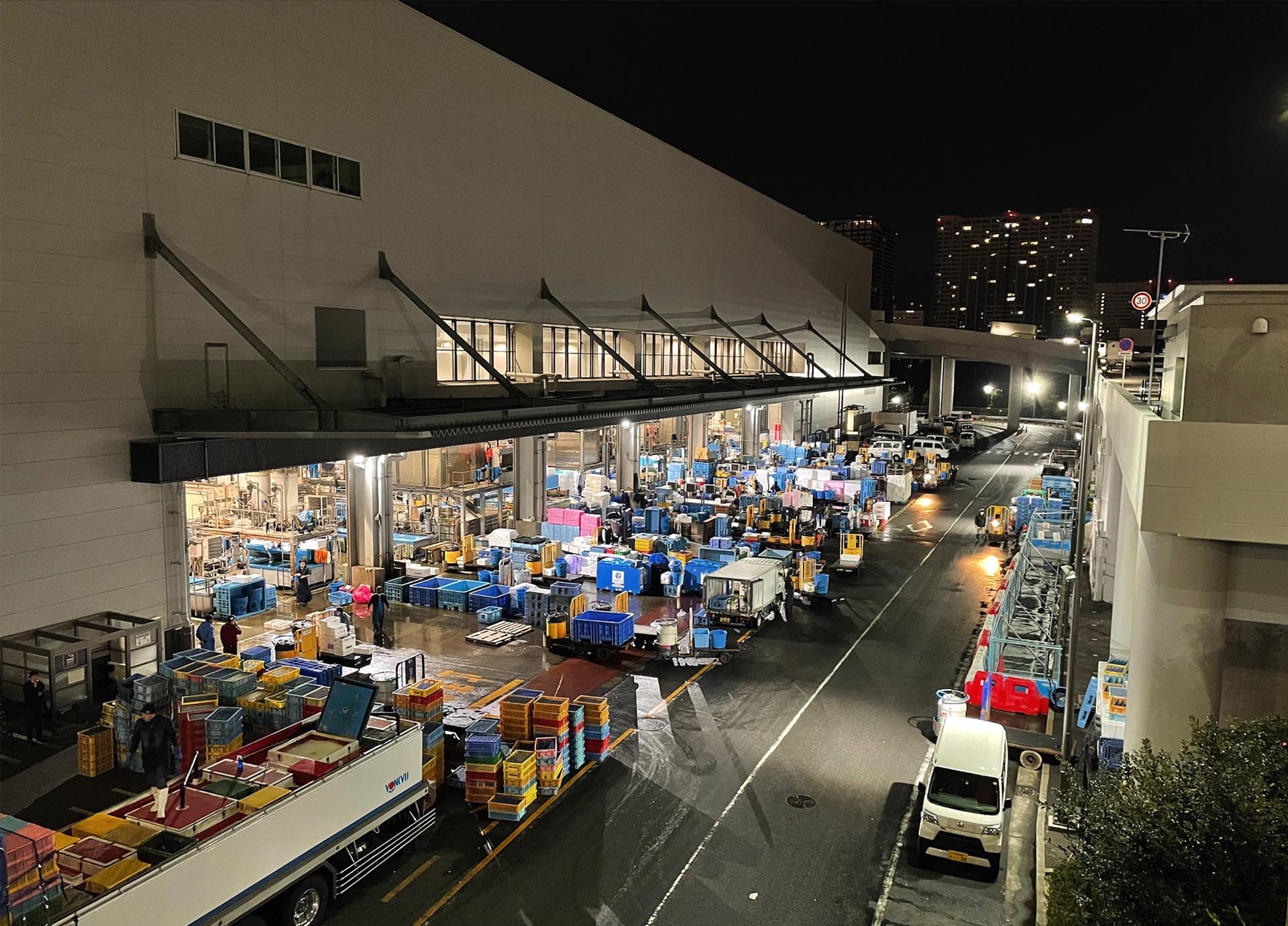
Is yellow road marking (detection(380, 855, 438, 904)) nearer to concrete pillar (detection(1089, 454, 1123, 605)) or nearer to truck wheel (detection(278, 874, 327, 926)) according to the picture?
truck wheel (detection(278, 874, 327, 926))

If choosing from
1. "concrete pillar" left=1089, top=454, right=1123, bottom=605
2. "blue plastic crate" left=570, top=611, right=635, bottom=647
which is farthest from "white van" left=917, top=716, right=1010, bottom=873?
"concrete pillar" left=1089, top=454, right=1123, bottom=605

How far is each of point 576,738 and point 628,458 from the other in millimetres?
26403

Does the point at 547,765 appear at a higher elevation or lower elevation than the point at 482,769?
lower

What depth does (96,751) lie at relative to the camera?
12156mm

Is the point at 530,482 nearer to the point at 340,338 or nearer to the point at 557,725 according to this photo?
the point at 340,338

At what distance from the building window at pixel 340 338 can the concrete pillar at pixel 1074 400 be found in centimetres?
7515

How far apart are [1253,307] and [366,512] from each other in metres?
21.2

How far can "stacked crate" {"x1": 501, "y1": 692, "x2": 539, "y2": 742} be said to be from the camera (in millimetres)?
13703

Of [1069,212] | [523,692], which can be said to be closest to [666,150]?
[523,692]

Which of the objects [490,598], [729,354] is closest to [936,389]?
[729,354]

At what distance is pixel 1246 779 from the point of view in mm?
6895

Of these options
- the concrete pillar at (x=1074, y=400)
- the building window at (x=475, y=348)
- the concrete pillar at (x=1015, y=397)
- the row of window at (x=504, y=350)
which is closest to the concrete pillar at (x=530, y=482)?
the row of window at (x=504, y=350)

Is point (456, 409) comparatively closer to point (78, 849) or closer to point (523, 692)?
point (523, 692)

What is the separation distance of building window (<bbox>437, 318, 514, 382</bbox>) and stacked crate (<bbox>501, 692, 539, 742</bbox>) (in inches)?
460
